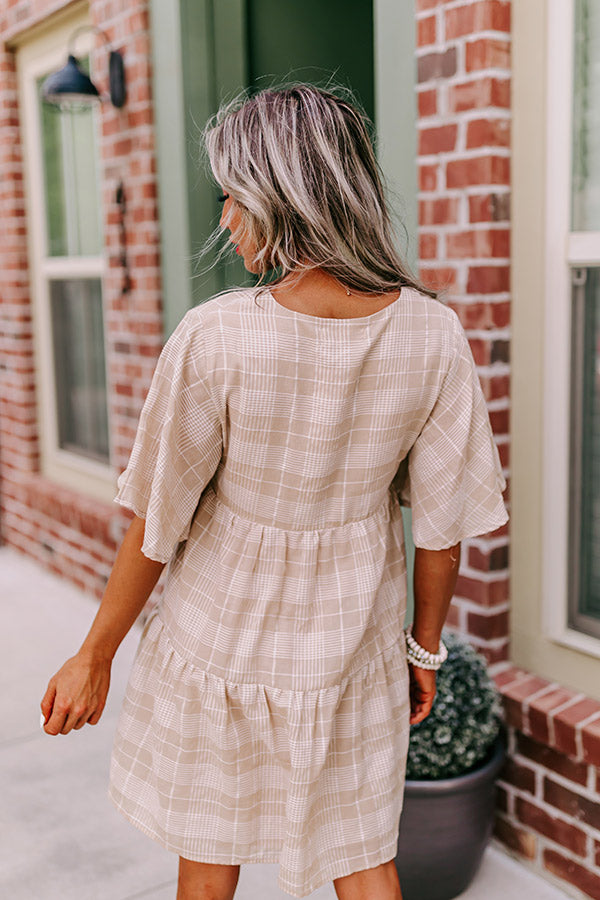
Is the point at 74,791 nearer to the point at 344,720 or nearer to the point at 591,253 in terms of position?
the point at 344,720

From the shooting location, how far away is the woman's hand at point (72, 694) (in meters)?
1.51

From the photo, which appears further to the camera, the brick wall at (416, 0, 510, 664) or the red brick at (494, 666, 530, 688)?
the red brick at (494, 666, 530, 688)

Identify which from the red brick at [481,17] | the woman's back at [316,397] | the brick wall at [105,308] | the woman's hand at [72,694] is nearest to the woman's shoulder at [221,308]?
the woman's back at [316,397]

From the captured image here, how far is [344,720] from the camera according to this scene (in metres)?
1.57

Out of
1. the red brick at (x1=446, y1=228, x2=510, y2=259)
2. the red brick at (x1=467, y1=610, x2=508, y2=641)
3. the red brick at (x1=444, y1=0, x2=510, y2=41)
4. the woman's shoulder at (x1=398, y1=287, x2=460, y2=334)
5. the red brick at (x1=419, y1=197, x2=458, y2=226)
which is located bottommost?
the red brick at (x1=467, y1=610, x2=508, y2=641)

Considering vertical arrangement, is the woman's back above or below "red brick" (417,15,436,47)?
below

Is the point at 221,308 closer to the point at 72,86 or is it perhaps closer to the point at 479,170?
the point at 479,170

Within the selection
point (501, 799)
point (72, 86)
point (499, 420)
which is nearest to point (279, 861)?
point (501, 799)

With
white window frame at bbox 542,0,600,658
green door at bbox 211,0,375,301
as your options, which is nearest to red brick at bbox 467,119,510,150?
white window frame at bbox 542,0,600,658

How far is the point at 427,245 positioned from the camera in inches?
99.5

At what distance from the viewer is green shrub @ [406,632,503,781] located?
7.38 ft

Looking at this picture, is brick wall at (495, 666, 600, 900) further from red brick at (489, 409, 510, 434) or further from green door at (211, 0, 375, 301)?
green door at (211, 0, 375, 301)

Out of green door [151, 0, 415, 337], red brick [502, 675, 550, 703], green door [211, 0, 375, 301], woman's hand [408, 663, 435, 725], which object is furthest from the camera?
green door [211, 0, 375, 301]

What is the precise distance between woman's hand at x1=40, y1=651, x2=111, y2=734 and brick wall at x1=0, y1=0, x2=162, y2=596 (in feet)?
8.23
